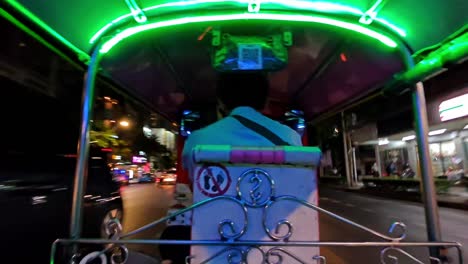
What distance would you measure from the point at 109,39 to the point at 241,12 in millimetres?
811

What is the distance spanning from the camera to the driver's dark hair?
7.80 ft

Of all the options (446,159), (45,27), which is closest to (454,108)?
(446,159)

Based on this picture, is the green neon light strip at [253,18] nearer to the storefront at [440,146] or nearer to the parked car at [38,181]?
the parked car at [38,181]

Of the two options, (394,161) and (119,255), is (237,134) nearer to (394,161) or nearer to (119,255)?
(119,255)

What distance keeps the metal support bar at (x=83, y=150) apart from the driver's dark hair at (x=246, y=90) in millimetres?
906

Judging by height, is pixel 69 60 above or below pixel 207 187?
above

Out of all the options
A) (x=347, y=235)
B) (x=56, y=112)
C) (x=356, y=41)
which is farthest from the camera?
(x=347, y=235)

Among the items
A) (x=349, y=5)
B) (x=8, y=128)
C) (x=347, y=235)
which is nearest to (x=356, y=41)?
(x=349, y=5)

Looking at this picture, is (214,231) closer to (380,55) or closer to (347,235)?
(380,55)

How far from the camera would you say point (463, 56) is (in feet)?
4.79

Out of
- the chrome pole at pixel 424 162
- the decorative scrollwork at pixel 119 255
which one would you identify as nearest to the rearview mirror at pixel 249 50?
the chrome pole at pixel 424 162

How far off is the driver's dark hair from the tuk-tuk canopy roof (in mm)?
360

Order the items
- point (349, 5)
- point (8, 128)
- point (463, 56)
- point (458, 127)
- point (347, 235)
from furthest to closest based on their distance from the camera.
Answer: point (458, 127) < point (347, 235) < point (8, 128) < point (349, 5) < point (463, 56)

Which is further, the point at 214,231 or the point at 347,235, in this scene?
the point at 347,235
